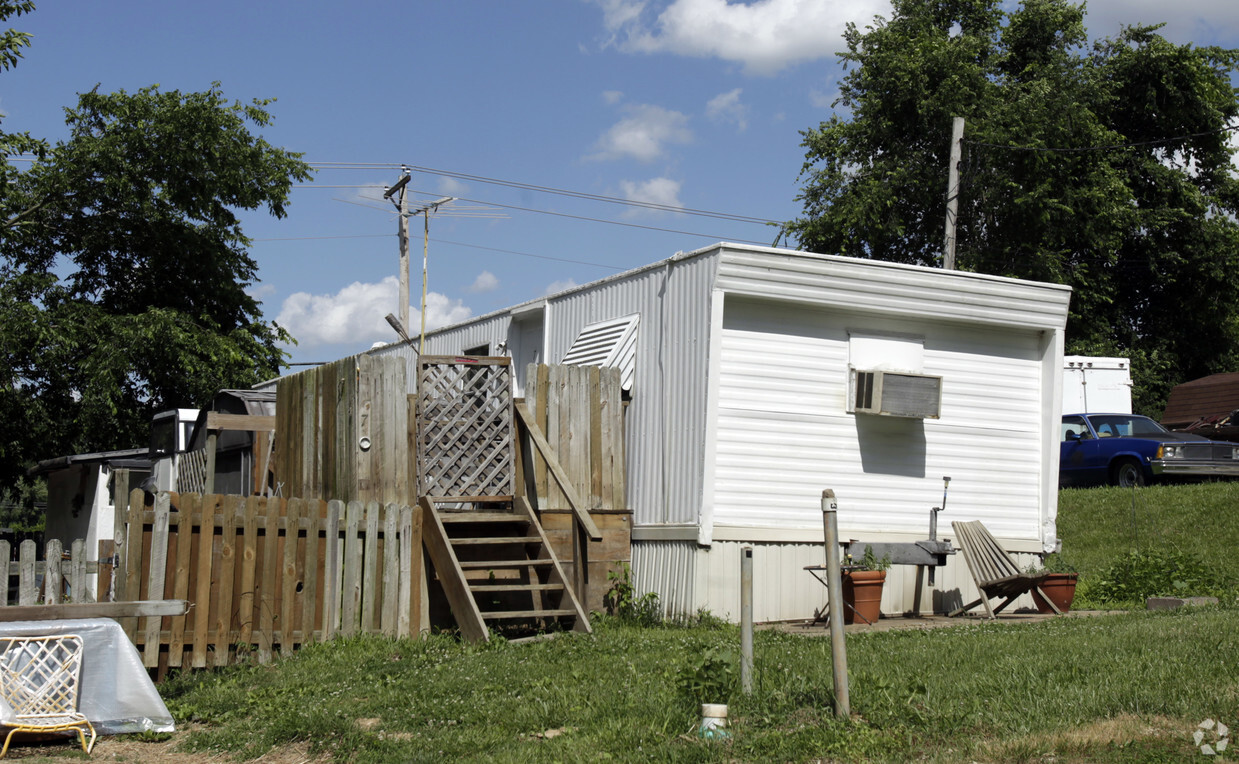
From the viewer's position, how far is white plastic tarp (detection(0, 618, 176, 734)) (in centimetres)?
720

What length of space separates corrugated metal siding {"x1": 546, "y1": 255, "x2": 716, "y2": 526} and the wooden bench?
268 cm

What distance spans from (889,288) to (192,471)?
10.3m

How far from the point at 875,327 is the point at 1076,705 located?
678 centimetres

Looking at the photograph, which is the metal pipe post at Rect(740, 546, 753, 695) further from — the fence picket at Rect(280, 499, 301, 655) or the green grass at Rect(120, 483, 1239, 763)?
the fence picket at Rect(280, 499, 301, 655)

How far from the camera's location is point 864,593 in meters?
10.7

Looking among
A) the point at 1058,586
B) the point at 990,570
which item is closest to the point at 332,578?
the point at 990,570

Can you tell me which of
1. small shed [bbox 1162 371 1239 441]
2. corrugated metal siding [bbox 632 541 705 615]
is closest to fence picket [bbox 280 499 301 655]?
corrugated metal siding [bbox 632 541 705 615]

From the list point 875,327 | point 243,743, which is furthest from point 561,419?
point 243,743

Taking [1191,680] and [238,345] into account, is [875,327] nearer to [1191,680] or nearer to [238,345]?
[1191,680]

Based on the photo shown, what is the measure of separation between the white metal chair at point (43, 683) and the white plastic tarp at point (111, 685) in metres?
0.07

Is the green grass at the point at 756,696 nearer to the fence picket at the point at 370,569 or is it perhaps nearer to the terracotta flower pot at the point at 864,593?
the fence picket at the point at 370,569

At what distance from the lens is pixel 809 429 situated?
11820 millimetres

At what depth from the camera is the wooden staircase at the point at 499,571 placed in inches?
380

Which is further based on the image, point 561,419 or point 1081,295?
point 1081,295
